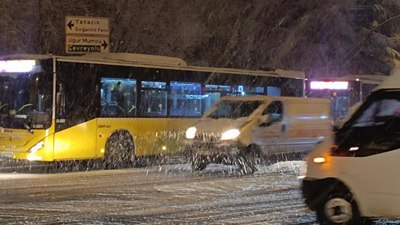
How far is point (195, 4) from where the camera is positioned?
2855 centimetres

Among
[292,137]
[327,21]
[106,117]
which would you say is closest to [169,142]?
[106,117]

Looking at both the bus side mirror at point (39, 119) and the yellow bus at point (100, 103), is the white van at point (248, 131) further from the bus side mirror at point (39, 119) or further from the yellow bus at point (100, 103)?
the bus side mirror at point (39, 119)

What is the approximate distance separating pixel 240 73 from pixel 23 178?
28.7ft

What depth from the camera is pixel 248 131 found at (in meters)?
16.3

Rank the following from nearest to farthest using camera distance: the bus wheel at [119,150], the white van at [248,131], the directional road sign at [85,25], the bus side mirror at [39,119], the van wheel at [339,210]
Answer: the van wheel at [339,210] → the white van at [248,131] → the bus side mirror at [39,119] → the bus wheel at [119,150] → the directional road sign at [85,25]

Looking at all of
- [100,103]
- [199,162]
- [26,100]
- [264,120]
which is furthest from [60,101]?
[264,120]

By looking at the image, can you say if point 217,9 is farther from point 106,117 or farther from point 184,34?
point 106,117

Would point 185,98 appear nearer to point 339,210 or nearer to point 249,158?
point 249,158

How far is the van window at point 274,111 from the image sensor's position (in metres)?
16.9

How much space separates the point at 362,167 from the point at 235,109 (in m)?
8.76

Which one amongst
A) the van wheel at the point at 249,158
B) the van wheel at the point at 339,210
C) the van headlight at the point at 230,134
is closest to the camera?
the van wheel at the point at 339,210

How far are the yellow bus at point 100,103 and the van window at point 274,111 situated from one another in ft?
11.9

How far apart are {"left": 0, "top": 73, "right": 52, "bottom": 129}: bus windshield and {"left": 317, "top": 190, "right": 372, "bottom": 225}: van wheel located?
934cm

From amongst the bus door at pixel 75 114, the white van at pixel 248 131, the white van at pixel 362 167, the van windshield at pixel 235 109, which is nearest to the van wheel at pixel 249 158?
the white van at pixel 248 131
